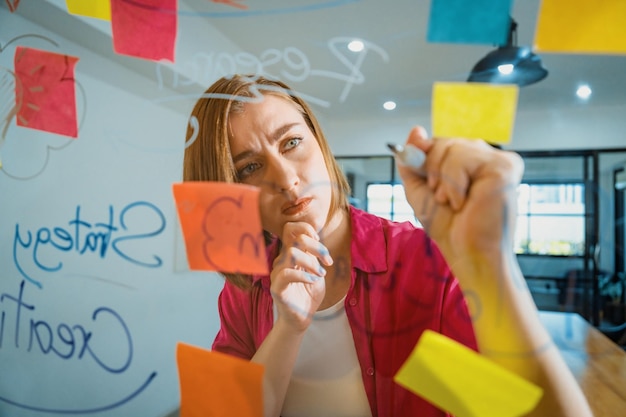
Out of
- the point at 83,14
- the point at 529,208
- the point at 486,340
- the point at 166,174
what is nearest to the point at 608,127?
the point at 529,208

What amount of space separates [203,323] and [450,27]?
384 mm

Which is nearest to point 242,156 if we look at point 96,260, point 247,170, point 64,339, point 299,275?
point 247,170

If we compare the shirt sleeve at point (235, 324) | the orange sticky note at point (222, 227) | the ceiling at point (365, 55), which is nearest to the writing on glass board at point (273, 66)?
the ceiling at point (365, 55)

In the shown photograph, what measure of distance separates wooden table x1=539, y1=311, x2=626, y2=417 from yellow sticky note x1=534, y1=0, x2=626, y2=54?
23cm

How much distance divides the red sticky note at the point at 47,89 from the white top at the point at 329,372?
0.37 meters

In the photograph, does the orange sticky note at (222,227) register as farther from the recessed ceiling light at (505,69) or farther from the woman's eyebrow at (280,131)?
the recessed ceiling light at (505,69)

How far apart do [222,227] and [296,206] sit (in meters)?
0.07

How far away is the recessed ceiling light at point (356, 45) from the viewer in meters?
0.36

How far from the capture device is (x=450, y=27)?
1.09 ft

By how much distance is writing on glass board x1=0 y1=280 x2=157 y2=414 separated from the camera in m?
0.44

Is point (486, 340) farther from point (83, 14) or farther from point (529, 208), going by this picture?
point (83, 14)

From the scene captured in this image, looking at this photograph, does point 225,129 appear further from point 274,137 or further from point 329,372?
point 329,372

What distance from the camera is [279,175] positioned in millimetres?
358

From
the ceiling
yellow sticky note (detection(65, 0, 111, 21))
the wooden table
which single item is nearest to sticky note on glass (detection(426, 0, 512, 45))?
the ceiling
